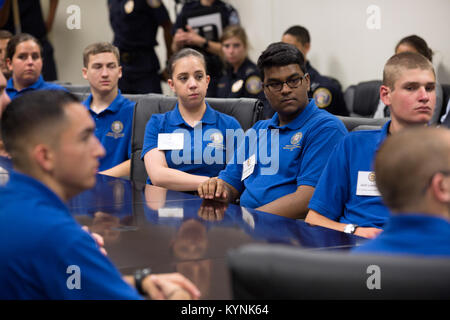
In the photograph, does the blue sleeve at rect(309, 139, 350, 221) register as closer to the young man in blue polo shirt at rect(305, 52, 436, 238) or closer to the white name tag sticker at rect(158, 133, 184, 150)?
the young man in blue polo shirt at rect(305, 52, 436, 238)

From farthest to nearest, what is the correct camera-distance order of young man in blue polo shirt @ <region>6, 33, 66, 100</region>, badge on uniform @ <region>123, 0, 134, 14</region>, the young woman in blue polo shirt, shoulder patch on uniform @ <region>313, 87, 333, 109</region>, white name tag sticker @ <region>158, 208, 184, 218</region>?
1. badge on uniform @ <region>123, 0, 134, 14</region>
2. shoulder patch on uniform @ <region>313, 87, 333, 109</region>
3. young man in blue polo shirt @ <region>6, 33, 66, 100</region>
4. the young woman in blue polo shirt
5. white name tag sticker @ <region>158, 208, 184, 218</region>

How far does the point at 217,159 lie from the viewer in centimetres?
321

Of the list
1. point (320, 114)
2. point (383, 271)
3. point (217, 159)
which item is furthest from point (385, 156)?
point (217, 159)

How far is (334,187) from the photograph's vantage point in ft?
7.42

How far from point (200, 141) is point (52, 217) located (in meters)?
2.12

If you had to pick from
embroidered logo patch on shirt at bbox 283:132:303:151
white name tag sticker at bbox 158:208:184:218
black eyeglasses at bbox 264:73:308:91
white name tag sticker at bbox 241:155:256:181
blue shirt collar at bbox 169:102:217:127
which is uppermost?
black eyeglasses at bbox 264:73:308:91

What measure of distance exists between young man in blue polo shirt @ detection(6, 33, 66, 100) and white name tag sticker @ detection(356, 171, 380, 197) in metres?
2.90

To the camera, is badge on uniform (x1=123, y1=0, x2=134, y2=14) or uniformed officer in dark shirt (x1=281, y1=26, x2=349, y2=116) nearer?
uniformed officer in dark shirt (x1=281, y1=26, x2=349, y2=116)

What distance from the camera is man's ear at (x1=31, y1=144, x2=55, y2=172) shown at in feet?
4.16

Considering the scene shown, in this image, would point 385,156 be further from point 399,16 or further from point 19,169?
point 399,16

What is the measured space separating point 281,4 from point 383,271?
18.4 ft

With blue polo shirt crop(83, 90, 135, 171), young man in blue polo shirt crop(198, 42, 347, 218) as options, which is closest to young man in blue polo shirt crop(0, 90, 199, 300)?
young man in blue polo shirt crop(198, 42, 347, 218)

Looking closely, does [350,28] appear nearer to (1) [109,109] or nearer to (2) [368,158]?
(1) [109,109]

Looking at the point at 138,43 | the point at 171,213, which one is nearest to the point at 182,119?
the point at 171,213
